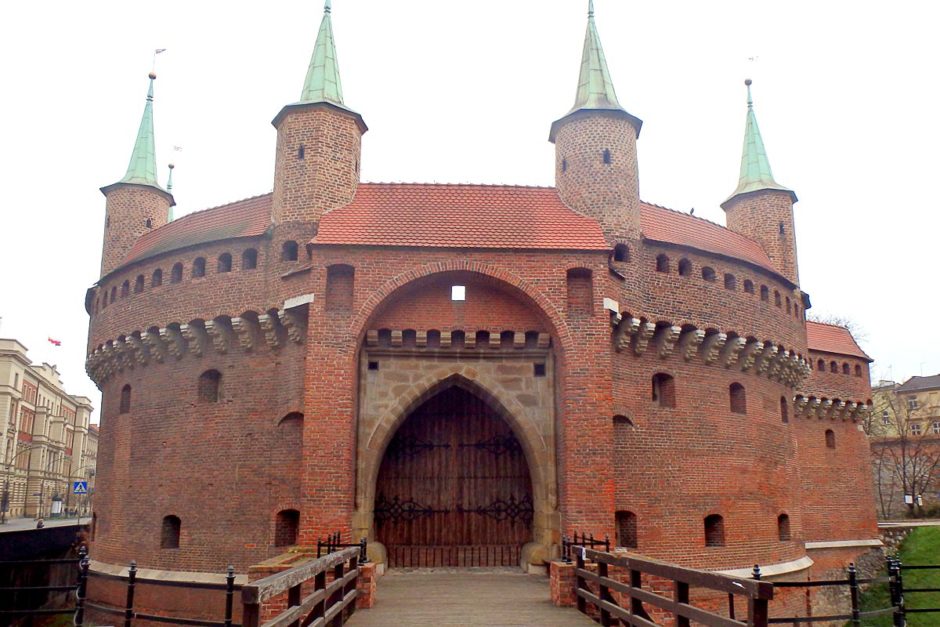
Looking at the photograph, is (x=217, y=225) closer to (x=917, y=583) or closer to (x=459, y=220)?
(x=459, y=220)

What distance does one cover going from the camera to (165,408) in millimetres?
20594

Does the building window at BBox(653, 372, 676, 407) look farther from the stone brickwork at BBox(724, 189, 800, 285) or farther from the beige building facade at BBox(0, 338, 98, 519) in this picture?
the beige building facade at BBox(0, 338, 98, 519)

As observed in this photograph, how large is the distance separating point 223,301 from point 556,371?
8.07 m

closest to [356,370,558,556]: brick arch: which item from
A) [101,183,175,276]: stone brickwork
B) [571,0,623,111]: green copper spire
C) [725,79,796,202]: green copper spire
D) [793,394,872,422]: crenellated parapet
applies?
[571,0,623,111]: green copper spire

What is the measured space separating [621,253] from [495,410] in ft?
16.1

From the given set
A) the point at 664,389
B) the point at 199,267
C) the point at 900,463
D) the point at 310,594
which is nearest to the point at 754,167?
the point at 664,389

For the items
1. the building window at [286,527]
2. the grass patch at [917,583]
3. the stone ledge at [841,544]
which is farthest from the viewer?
the stone ledge at [841,544]

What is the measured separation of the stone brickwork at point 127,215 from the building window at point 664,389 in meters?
15.7

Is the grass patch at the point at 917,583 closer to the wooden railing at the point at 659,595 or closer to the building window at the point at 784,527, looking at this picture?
the building window at the point at 784,527

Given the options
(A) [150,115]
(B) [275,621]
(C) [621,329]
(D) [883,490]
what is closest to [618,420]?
(C) [621,329]

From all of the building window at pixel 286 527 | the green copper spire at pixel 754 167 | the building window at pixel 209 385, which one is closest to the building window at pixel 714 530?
the building window at pixel 286 527

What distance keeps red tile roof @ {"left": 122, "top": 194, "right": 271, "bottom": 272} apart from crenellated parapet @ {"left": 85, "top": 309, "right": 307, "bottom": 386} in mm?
2049

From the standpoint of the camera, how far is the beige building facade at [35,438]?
5912 cm

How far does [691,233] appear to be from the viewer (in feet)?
70.3
